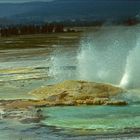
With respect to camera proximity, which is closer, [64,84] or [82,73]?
[64,84]

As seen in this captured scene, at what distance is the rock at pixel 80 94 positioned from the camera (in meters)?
19.8

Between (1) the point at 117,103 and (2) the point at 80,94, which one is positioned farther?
(2) the point at 80,94

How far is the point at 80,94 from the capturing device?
67.1ft

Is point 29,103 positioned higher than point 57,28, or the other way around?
point 57,28

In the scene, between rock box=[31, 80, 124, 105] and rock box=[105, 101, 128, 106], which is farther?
rock box=[31, 80, 124, 105]

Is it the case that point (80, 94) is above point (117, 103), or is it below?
above

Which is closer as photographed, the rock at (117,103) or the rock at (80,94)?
the rock at (117,103)

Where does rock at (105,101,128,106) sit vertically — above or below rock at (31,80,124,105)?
below

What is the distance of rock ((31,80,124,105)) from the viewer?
1975 centimetres

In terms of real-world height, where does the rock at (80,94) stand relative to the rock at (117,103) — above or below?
above

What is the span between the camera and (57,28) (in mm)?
92250

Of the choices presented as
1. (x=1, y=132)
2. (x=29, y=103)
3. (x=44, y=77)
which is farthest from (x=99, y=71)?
(x=1, y=132)

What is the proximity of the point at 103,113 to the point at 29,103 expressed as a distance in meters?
3.27

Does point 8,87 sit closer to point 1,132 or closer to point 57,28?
point 1,132
